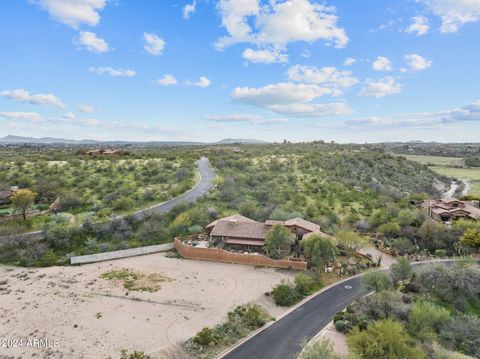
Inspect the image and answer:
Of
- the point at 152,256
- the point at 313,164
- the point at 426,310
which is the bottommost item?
the point at 152,256

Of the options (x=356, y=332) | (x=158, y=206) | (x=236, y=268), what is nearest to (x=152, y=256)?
(x=236, y=268)

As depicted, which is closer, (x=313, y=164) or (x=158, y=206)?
(x=158, y=206)

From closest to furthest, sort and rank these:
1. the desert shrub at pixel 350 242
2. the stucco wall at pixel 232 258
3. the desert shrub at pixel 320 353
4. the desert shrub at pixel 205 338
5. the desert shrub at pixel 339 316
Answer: the desert shrub at pixel 320 353 < the desert shrub at pixel 205 338 < the desert shrub at pixel 339 316 < the stucco wall at pixel 232 258 < the desert shrub at pixel 350 242

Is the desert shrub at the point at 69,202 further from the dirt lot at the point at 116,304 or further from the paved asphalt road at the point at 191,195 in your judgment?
the dirt lot at the point at 116,304

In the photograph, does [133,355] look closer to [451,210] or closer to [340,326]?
[340,326]

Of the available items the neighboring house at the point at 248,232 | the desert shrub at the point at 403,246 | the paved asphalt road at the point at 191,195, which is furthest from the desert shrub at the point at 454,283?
the paved asphalt road at the point at 191,195

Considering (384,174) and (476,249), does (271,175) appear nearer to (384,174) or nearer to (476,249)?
(384,174)
